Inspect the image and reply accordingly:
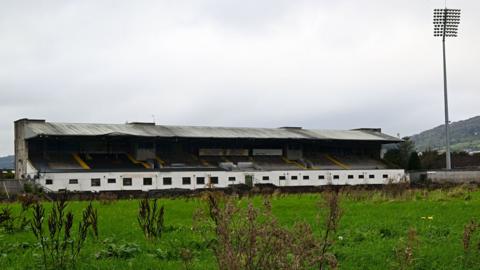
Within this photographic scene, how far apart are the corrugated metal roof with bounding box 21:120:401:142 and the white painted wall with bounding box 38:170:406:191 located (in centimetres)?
561

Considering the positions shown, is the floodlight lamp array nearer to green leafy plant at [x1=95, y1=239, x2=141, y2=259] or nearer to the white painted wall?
the white painted wall

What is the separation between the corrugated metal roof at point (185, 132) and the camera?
192 ft

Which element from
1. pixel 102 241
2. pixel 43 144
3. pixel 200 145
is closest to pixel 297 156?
pixel 200 145

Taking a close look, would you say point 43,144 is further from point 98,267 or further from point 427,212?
point 98,267

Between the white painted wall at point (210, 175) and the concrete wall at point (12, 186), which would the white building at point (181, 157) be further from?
the concrete wall at point (12, 186)

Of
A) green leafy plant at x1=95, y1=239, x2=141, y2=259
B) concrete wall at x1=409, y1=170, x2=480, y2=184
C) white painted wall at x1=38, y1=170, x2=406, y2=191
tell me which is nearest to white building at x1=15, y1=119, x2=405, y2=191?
white painted wall at x1=38, y1=170, x2=406, y2=191

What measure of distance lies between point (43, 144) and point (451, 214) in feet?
156

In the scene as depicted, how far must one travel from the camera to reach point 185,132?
65.3 m

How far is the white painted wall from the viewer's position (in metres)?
51.8

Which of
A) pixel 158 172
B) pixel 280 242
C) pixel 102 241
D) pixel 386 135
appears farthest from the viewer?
pixel 386 135

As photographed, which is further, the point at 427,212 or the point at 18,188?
the point at 18,188

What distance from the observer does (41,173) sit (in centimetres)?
5128

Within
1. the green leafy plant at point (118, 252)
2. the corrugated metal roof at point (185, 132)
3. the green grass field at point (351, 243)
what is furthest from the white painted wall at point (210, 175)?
the green leafy plant at point (118, 252)

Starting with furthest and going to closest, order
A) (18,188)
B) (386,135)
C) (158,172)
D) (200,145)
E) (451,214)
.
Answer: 1. (386,135)
2. (200,145)
3. (158,172)
4. (18,188)
5. (451,214)
